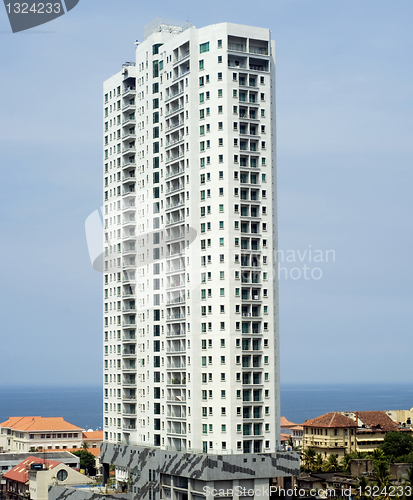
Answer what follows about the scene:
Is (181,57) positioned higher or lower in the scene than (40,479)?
higher

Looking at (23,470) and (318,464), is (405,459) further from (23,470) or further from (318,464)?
(23,470)

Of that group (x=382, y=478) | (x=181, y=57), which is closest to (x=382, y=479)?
(x=382, y=478)

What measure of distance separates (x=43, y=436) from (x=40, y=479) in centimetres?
5082

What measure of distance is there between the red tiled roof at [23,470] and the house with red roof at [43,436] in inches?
1293

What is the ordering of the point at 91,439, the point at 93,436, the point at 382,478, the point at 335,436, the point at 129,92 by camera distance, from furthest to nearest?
1. the point at 93,436
2. the point at 91,439
3. the point at 335,436
4. the point at 129,92
5. the point at 382,478

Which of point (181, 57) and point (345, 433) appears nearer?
point (181, 57)

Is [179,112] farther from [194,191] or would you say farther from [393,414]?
[393,414]

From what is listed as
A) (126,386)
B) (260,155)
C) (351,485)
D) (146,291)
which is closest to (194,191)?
(260,155)

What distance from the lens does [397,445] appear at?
142 m

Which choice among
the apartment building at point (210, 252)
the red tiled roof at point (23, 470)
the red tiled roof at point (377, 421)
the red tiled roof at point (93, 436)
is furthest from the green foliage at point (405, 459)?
the red tiled roof at point (93, 436)

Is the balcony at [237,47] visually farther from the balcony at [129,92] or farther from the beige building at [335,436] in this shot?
the beige building at [335,436]

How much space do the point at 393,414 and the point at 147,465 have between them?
3565 inches

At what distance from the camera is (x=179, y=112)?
104375mm

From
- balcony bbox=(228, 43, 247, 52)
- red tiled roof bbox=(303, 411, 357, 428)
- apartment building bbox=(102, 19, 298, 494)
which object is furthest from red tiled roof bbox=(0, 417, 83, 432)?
balcony bbox=(228, 43, 247, 52)
